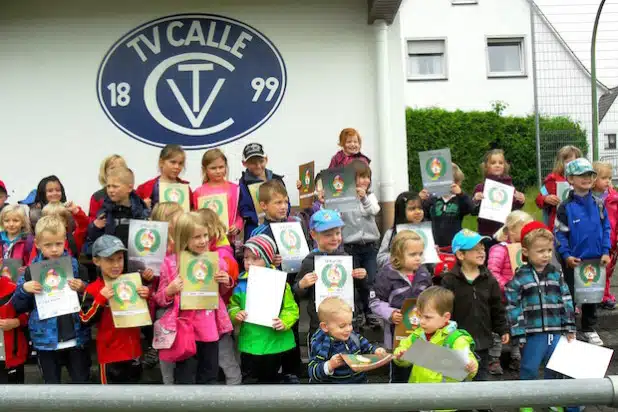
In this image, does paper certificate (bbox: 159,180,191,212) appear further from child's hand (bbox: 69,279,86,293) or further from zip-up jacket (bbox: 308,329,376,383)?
zip-up jacket (bbox: 308,329,376,383)

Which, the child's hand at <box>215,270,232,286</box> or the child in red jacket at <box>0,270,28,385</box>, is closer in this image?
the child's hand at <box>215,270,232,286</box>

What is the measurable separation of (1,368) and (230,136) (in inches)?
123

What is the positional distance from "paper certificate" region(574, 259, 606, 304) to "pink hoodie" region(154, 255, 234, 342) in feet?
9.32

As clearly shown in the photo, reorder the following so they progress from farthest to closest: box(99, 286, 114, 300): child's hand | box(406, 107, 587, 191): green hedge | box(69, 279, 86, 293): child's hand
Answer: box(406, 107, 587, 191): green hedge
box(69, 279, 86, 293): child's hand
box(99, 286, 114, 300): child's hand

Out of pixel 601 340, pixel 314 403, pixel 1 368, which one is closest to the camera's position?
pixel 314 403

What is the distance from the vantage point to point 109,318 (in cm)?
441

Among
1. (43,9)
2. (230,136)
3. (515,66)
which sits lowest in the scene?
(230,136)

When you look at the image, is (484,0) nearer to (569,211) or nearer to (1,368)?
(569,211)

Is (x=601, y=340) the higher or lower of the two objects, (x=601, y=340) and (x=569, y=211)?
the lower

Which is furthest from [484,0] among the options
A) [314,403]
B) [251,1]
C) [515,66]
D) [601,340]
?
[314,403]

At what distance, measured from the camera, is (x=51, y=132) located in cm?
671

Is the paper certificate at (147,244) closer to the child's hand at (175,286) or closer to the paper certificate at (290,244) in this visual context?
the child's hand at (175,286)

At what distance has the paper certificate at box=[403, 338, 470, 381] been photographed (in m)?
3.30

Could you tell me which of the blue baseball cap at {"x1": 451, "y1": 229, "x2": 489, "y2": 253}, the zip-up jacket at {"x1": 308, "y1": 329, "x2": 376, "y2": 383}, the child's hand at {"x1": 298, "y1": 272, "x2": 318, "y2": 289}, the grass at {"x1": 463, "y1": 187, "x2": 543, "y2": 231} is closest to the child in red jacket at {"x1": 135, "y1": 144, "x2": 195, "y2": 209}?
the child's hand at {"x1": 298, "y1": 272, "x2": 318, "y2": 289}
